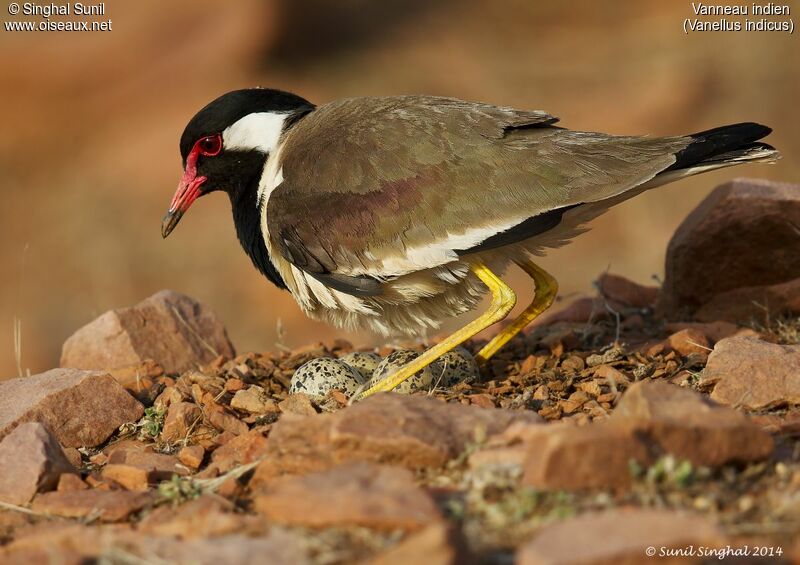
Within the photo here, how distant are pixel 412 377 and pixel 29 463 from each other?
6.06 ft

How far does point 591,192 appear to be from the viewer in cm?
461

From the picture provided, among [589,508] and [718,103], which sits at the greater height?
[718,103]

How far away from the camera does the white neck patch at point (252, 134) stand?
5.54 m

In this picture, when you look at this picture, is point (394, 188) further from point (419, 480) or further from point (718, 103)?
point (718, 103)

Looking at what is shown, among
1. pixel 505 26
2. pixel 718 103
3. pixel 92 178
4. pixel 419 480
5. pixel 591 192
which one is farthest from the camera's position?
pixel 505 26

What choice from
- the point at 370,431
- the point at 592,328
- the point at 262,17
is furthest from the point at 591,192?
the point at 262,17

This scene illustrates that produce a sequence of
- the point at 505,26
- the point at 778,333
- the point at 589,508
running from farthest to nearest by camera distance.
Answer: the point at 505,26 → the point at 778,333 → the point at 589,508

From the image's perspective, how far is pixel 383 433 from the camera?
333 centimetres

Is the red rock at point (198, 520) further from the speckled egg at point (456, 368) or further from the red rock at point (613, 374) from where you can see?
the red rock at point (613, 374)

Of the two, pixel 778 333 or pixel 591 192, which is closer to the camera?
pixel 591 192

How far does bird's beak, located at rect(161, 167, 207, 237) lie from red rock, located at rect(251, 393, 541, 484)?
2.50m

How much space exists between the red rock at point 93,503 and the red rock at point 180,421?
Result: 2.67 feet

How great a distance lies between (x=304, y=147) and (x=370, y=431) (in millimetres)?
2112

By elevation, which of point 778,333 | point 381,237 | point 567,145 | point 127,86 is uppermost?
point 127,86
